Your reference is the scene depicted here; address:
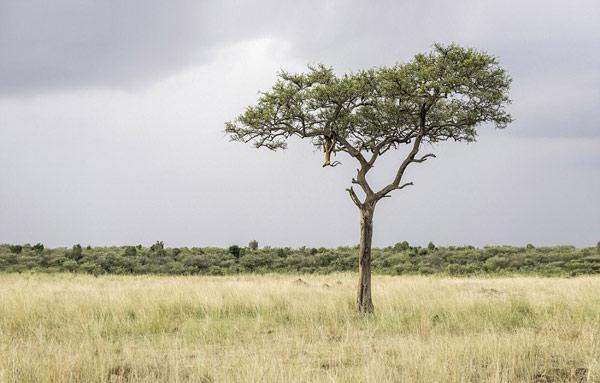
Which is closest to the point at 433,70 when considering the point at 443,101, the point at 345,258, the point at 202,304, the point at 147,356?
the point at 443,101

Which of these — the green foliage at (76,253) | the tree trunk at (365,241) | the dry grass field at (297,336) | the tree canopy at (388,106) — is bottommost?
the dry grass field at (297,336)

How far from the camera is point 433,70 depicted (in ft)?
57.6

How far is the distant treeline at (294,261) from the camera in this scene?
43094 millimetres

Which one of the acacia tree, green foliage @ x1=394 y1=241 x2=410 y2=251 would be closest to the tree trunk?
the acacia tree

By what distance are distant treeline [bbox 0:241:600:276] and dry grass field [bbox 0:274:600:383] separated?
Result: 1993 centimetres

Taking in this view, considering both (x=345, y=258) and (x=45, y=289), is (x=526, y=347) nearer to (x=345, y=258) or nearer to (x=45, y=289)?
(x=45, y=289)

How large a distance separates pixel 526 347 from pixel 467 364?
1.65 m

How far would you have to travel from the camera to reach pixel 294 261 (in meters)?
48.4

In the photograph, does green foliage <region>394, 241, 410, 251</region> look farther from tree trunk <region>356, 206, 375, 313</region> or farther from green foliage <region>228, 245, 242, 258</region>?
tree trunk <region>356, 206, 375, 313</region>

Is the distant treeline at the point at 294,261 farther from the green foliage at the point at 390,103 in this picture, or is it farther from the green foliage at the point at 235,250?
the green foliage at the point at 390,103

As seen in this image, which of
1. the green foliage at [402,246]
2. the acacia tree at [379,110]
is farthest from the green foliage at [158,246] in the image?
the acacia tree at [379,110]

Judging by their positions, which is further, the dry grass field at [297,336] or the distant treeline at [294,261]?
the distant treeline at [294,261]

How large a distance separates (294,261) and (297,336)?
35.7m

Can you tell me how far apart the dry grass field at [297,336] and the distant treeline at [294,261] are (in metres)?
19.9
